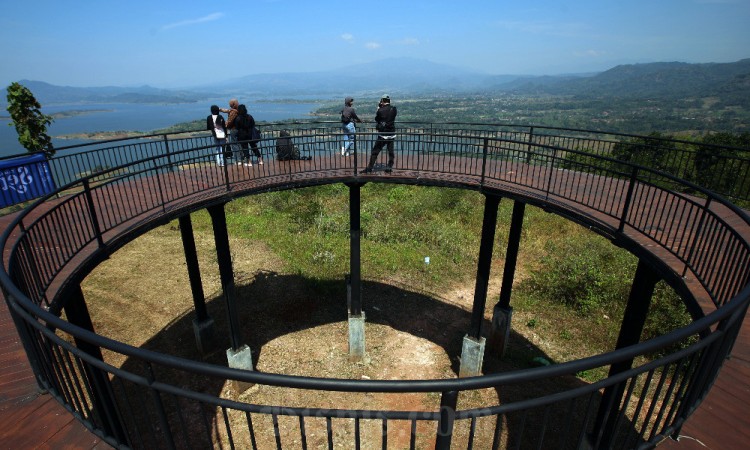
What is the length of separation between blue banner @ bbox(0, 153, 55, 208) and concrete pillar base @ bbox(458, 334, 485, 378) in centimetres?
1339

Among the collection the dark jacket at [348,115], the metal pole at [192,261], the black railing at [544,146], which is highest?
the dark jacket at [348,115]

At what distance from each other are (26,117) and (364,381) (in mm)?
25106

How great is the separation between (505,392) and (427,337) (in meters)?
3.43

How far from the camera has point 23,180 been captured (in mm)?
12148

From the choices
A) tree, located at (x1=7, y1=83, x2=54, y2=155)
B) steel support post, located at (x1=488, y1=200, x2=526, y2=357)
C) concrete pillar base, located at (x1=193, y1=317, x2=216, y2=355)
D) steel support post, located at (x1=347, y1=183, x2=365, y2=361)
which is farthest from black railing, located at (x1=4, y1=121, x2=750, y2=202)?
concrete pillar base, located at (x1=193, y1=317, x2=216, y2=355)

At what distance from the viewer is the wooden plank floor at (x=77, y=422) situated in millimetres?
3734

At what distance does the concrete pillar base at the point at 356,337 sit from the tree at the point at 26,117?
55.8 ft

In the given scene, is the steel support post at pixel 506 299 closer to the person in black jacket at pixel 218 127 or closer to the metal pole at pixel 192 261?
the metal pole at pixel 192 261

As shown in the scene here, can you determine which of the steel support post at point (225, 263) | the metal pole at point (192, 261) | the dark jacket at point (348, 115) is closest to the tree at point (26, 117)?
the metal pole at point (192, 261)

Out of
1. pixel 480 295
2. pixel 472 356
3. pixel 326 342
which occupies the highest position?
pixel 480 295

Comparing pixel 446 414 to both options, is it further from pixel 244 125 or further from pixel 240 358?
A: pixel 244 125

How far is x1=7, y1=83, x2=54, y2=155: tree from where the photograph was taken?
19922 mm

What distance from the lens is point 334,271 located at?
19000mm

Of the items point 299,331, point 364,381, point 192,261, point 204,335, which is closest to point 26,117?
point 192,261
